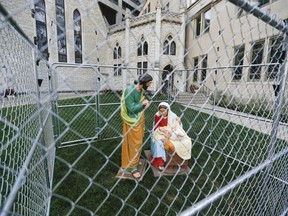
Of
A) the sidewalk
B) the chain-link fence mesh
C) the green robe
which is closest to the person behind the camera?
the chain-link fence mesh

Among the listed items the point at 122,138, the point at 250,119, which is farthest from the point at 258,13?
the point at 250,119

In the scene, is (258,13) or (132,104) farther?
(132,104)

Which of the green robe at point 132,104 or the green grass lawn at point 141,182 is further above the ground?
the green robe at point 132,104

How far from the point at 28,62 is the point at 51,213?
188cm

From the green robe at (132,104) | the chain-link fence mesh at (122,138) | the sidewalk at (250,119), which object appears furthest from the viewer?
the green robe at (132,104)

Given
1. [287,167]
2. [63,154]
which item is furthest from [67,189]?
[287,167]

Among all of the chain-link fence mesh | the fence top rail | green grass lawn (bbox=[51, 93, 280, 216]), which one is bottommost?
green grass lawn (bbox=[51, 93, 280, 216])

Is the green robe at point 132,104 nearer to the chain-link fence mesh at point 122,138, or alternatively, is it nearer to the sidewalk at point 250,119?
the chain-link fence mesh at point 122,138

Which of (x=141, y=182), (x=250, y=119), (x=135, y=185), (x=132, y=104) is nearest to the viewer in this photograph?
(x=250, y=119)

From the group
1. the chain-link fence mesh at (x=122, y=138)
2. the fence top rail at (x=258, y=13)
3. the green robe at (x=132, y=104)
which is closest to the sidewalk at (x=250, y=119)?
the chain-link fence mesh at (x=122, y=138)

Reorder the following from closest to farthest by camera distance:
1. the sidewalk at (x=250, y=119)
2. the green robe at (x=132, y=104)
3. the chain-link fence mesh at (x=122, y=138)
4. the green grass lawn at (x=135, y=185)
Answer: the chain-link fence mesh at (x=122, y=138)
the sidewalk at (x=250, y=119)
the green grass lawn at (x=135, y=185)
the green robe at (x=132, y=104)

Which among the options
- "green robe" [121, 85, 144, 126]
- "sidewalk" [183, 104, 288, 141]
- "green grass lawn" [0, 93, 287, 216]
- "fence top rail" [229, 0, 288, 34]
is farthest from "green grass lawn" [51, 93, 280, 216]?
"fence top rail" [229, 0, 288, 34]

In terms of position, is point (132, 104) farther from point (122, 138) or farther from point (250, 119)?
point (250, 119)

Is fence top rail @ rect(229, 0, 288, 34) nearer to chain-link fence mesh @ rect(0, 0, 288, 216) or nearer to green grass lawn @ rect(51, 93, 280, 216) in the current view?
chain-link fence mesh @ rect(0, 0, 288, 216)
